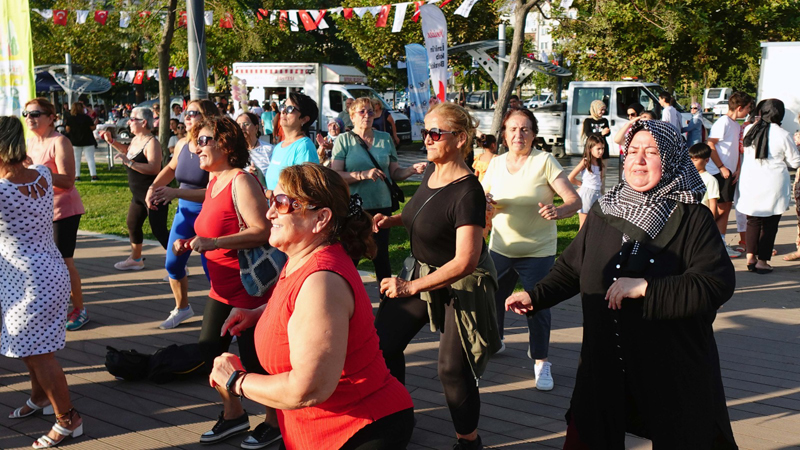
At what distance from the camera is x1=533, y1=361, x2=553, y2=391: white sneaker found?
4871 millimetres

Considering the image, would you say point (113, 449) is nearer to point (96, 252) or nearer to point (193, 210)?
point (193, 210)

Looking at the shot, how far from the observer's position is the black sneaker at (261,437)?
4016 millimetres

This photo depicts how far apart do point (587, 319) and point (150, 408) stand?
297 centimetres

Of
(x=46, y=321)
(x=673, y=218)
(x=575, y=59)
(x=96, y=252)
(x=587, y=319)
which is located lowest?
(x=96, y=252)

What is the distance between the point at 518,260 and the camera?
4836 millimetres

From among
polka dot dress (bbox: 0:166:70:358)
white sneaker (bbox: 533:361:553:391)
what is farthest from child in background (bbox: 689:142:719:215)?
polka dot dress (bbox: 0:166:70:358)

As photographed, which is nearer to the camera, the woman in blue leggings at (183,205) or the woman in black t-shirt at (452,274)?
the woman in black t-shirt at (452,274)

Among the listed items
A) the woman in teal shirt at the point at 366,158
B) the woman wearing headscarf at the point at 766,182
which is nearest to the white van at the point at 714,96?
the woman wearing headscarf at the point at 766,182

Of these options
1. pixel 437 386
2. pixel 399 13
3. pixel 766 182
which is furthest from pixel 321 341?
pixel 399 13

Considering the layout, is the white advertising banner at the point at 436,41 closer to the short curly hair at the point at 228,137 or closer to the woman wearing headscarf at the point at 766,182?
the woman wearing headscarf at the point at 766,182

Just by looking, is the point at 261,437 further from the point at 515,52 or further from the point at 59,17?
the point at 59,17

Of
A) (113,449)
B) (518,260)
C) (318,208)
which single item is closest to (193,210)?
(113,449)

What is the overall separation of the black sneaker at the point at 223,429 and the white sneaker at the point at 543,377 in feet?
6.48

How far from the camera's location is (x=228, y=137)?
413cm
